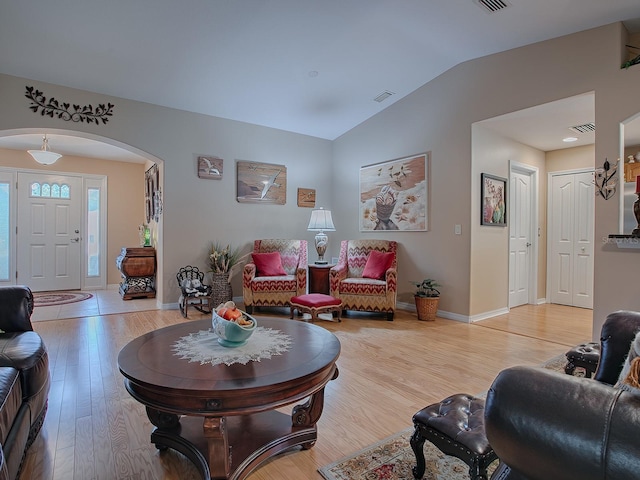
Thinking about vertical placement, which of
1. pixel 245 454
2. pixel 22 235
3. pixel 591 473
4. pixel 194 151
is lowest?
pixel 245 454

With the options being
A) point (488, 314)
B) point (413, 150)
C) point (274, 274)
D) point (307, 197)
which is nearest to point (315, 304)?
point (274, 274)

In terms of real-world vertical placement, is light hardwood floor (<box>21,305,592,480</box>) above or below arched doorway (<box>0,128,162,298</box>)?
below

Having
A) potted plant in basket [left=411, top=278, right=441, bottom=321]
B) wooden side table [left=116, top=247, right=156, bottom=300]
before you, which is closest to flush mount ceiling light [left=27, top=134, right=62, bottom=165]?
wooden side table [left=116, top=247, right=156, bottom=300]

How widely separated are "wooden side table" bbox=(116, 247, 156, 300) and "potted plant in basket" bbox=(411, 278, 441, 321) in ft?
14.3

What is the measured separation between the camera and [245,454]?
1.54m

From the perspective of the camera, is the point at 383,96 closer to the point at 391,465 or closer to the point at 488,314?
the point at 488,314

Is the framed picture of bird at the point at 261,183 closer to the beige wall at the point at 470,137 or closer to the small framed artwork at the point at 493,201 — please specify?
the beige wall at the point at 470,137

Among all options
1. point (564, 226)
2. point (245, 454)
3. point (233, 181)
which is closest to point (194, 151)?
point (233, 181)

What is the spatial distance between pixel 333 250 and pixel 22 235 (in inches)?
221

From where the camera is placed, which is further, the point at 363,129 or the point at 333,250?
the point at 333,250

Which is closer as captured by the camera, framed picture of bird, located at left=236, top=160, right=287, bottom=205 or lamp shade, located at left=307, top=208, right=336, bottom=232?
lamp shade, located at left=307, top=208, right=336, bottom=232

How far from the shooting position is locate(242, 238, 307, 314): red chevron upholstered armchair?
4.65 metres

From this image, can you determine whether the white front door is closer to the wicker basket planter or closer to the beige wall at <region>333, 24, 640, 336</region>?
the beige wall at <region>333, 24, 640, 336</region>

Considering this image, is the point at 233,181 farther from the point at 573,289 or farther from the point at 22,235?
the point at 573,289
